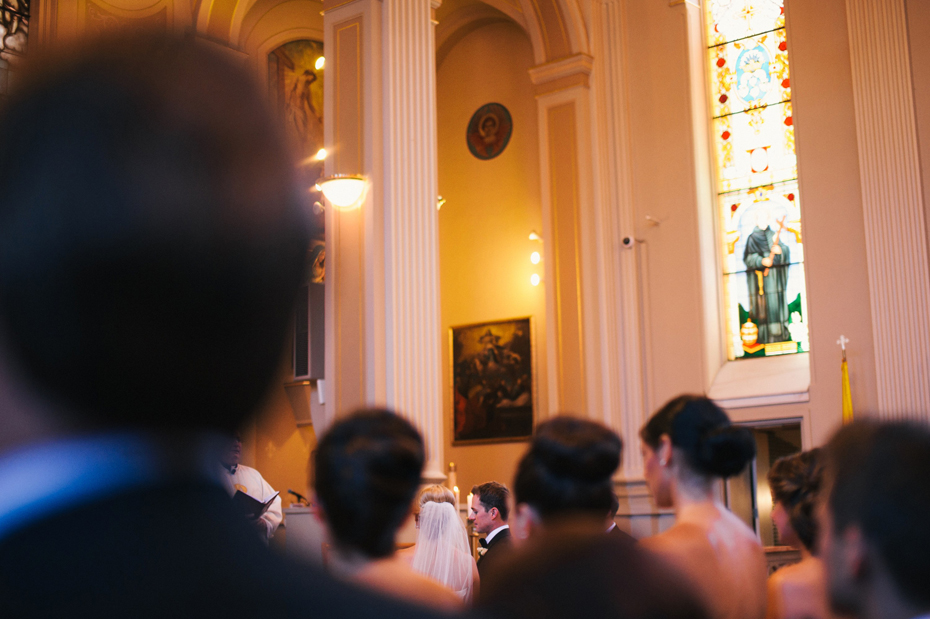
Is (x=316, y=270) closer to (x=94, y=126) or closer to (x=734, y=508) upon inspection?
(x=734, y=508)

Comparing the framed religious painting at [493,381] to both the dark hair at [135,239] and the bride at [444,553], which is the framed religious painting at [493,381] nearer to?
the bride at [444,553]

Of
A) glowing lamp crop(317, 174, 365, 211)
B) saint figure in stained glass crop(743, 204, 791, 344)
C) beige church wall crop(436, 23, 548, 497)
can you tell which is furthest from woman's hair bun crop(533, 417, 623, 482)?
beige church wall crop(436, 23, 548, 497)

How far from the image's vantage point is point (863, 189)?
11.1m

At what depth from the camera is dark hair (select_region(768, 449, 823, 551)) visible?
3.31m

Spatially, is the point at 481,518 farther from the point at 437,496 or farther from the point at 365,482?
the point at 365,482

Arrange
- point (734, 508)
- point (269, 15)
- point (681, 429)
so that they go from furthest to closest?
point (269, 15)
point (734, 508)
point (681, 429)

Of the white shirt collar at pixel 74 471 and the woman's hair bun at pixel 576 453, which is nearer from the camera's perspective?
the white shirt collar at pixel 74 471

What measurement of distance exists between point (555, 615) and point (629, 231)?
40.3 feet

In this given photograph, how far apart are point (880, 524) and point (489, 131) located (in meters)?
14.0

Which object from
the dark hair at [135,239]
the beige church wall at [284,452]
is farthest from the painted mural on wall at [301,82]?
the dark hair at [135,239]

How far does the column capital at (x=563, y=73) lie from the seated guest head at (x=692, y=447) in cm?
1056

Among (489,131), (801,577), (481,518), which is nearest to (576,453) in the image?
(801,577)

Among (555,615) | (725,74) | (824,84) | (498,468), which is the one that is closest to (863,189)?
(824,84)

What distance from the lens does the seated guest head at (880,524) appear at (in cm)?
152
